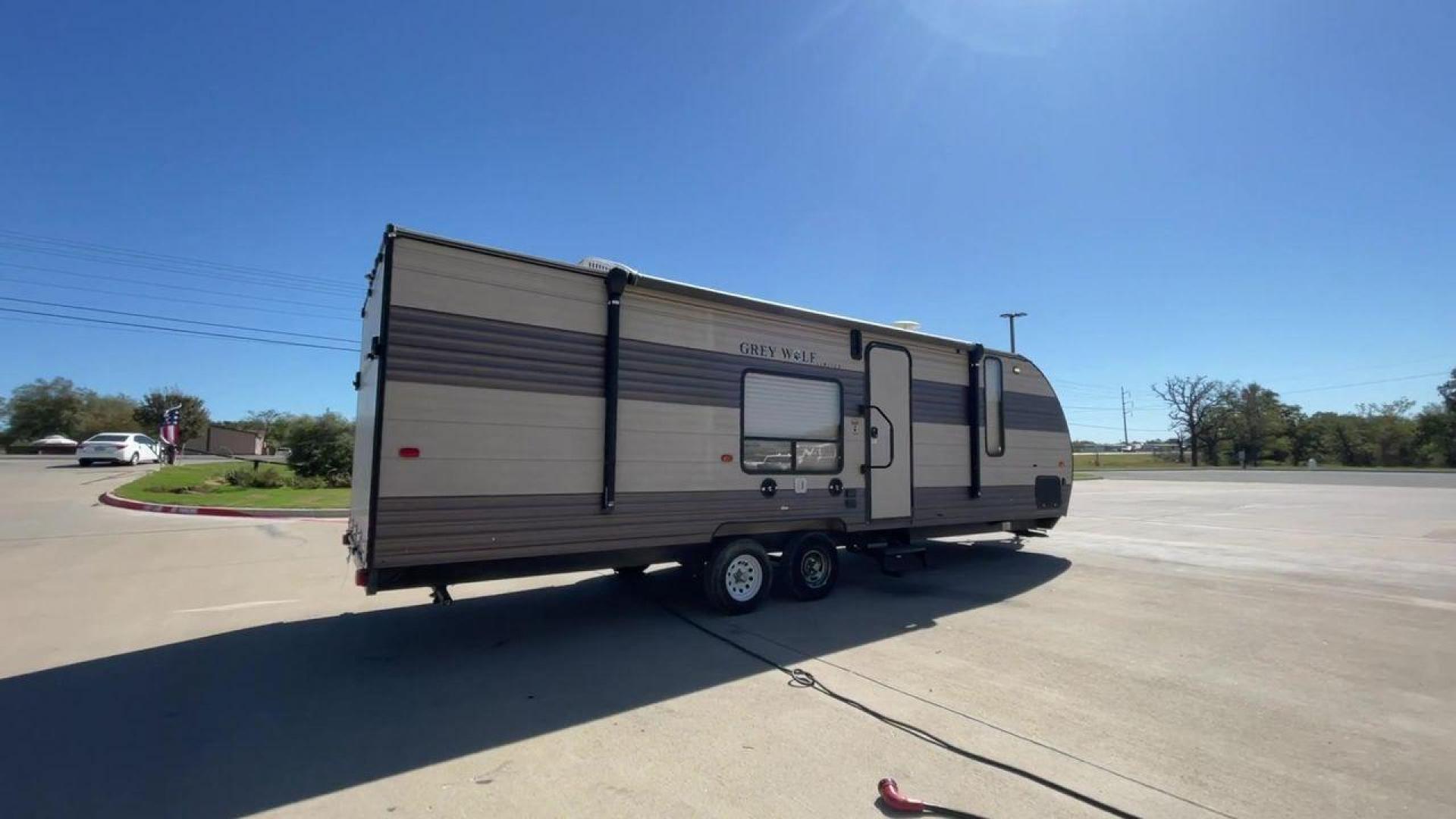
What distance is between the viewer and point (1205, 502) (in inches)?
844

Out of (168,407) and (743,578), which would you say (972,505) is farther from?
(168,407)

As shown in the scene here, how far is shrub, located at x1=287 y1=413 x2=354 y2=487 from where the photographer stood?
66.8ft

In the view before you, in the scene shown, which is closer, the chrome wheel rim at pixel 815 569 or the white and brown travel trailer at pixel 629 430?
the white and brown travel trailer at pixel 629 430

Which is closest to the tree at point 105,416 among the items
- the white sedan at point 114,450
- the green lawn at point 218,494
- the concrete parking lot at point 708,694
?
the white sedan at point 114,450

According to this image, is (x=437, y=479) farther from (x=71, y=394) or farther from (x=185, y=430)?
(x=71, y=394)

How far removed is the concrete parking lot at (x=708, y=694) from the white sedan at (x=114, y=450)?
25.7 m

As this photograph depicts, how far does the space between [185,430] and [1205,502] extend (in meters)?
72.8

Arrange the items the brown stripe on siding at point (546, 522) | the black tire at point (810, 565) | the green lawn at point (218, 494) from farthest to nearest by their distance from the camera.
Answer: the green lawn at point (218, 494) → the black tire at point (810, 565) → the brown stripe on siding at point (546, 522)

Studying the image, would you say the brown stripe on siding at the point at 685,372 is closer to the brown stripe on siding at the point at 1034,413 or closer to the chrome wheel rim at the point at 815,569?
the chrome wheel rim at the point at 815,569

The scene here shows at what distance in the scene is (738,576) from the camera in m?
6.92

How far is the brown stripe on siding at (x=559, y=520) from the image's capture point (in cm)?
487

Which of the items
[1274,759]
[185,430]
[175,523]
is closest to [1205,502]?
[1274,759]

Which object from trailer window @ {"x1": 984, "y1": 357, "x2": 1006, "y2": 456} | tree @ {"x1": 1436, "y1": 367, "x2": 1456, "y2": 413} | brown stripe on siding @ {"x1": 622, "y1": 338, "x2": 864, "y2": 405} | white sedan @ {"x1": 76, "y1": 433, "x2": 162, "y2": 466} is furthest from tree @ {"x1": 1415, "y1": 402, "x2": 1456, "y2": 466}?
white sedan @ {"x1": 76, "y1": 433, "x2": 162, "y2": 466}

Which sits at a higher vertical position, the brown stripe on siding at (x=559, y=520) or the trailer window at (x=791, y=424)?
the trailer window at (x=791, y=424)
